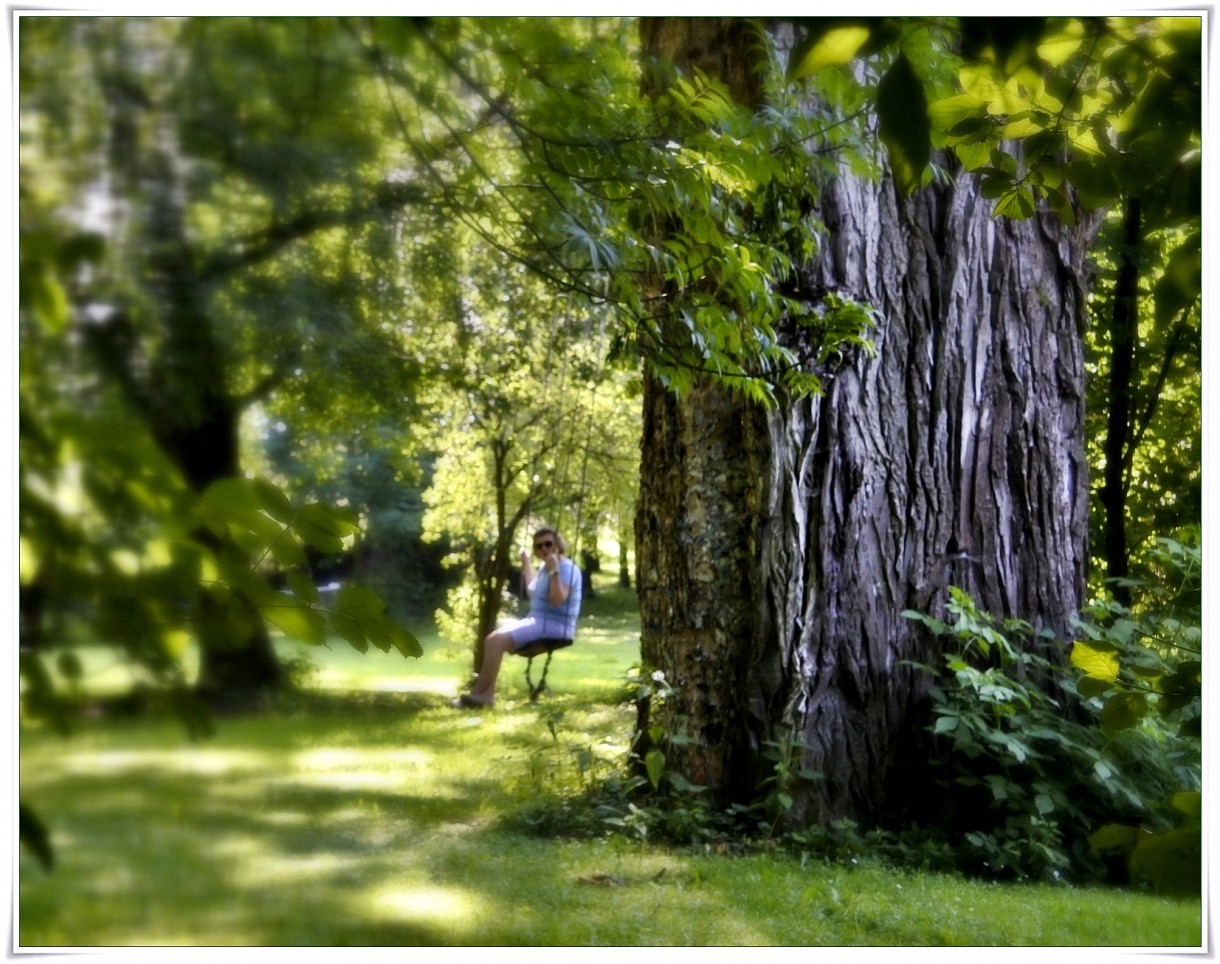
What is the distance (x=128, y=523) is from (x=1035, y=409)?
6.53 ft

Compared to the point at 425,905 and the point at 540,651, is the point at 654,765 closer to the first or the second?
the point at 425,905

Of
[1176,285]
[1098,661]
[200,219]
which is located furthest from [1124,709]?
[200,219]

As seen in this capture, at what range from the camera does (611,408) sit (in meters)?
3.32

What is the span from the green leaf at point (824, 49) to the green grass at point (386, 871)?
0.85 metres

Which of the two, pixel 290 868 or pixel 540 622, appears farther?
pixel 540 622

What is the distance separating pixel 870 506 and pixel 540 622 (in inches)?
42.8

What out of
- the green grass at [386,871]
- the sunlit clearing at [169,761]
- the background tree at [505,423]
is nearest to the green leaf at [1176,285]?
the green grass at [386,871]

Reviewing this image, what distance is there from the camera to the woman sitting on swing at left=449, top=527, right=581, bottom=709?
2795 millimetres

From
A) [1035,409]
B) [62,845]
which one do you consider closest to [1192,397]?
[1035,409]

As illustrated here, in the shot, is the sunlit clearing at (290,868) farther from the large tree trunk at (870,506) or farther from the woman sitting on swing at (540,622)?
the woman sitting on swing at (540,622)

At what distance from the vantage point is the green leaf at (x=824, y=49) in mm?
370

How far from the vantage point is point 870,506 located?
205 centimetres
